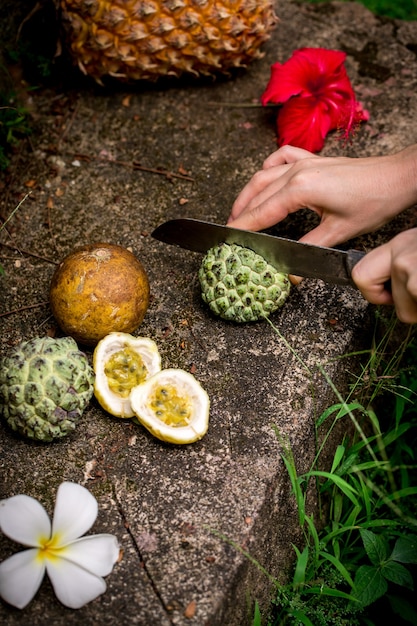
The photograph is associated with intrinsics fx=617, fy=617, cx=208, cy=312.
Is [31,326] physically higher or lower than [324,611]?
higher

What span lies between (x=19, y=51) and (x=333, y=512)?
2866mm

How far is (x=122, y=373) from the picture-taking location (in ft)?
7.37

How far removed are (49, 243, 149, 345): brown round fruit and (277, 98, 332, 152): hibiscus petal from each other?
1179 millimetres

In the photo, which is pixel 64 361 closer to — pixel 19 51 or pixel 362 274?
pixel 362 274

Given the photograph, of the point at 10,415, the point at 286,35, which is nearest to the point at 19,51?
the point at 286,35

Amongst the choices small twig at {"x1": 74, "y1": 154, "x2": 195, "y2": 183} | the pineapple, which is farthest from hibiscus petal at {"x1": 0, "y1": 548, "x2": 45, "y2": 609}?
the pineapple

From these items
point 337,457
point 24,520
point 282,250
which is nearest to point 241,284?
point 282,250

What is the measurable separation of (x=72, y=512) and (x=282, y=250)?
117cm

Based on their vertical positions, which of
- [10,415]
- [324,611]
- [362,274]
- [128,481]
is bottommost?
[324,611]

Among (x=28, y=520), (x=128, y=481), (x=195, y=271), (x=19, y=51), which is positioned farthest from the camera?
Answer: (x=19, y=51)

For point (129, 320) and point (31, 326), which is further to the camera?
point (31, 326)

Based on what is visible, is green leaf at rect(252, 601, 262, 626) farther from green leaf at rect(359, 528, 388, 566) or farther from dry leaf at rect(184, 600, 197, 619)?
green leaf at rect(359, 528, 388, 566)

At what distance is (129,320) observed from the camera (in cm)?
231

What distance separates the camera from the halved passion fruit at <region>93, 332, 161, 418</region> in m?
2.20
